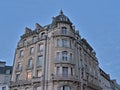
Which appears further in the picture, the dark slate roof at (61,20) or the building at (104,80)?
the building at (104,80)

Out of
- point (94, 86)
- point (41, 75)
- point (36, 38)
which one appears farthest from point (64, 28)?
point (94, 86)

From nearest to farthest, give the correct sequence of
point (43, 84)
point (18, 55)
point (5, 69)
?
point (43, 84)
point (18, 55)
point (5, 69)

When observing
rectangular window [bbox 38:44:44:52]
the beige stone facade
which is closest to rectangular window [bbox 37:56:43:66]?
the beige stone facade

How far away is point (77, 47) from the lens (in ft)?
142

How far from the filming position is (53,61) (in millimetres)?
38844

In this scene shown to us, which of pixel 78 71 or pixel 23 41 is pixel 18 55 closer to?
pixel 23 41

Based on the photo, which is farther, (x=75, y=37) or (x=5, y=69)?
(x=5, y=69)

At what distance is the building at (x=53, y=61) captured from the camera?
37.5 m

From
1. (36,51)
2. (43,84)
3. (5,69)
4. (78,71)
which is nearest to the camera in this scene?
(43,84)

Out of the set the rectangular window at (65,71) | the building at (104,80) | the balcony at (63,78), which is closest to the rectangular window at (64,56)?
the rectangular window at (65,71)

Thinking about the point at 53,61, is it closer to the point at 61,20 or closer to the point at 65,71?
the point at 65,71

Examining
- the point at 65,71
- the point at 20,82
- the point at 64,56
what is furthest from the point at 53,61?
the point at 20,82

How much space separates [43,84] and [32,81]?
9.12 feet

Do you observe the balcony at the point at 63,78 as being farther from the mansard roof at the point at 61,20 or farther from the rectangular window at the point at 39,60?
the mansard roof at the point at 61,20
